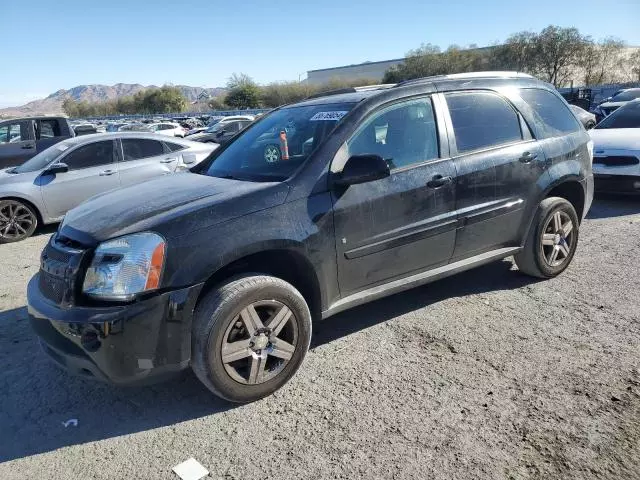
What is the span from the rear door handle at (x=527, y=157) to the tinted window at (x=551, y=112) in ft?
1.08

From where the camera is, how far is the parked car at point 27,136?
11727 mm

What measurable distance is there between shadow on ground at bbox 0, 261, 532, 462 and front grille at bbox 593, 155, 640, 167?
17.6ft

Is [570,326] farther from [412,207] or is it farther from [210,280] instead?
[210,280]

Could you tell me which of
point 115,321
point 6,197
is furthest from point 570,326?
point 6,197

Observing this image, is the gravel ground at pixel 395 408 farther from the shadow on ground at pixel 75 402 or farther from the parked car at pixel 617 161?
the parked car at pixel 617 161

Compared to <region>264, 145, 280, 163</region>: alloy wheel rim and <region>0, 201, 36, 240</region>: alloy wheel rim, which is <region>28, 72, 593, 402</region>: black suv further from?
<region>0, 201, 36, 240</region>: alloy wheel rim

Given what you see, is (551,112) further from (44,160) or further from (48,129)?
(48,129)

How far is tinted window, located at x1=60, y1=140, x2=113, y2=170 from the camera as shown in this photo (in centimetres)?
817

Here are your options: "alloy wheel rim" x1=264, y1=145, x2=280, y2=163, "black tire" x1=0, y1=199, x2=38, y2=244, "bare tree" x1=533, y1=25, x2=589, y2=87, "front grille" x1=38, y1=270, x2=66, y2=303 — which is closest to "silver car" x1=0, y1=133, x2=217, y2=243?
"black tire" x1=0, y1=199, x2=38, y2=244

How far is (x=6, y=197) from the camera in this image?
309 inches

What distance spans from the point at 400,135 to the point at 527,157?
4.37 feet

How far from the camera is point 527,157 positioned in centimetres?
441

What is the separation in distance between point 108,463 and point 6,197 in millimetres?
6569

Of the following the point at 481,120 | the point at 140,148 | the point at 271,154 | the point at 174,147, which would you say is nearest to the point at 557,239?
the point at 481,120
